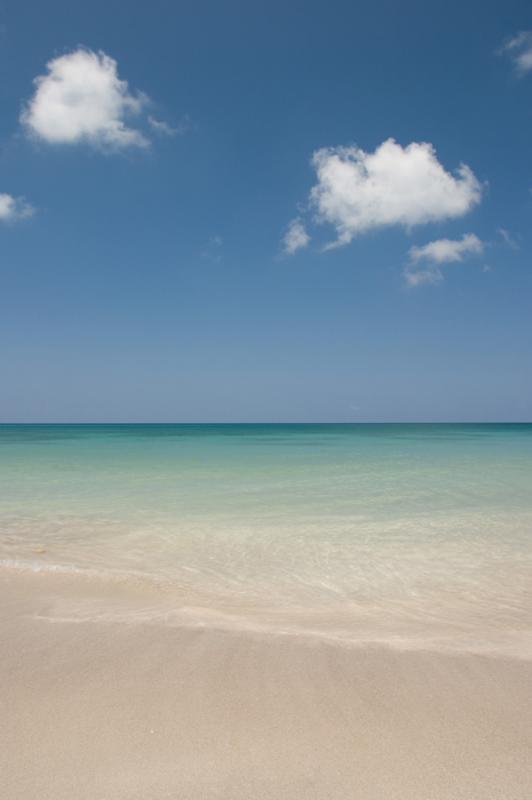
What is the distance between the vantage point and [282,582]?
5.92 m

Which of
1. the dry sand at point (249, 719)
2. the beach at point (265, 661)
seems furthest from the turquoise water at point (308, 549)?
the dry sand at point (249, 719)

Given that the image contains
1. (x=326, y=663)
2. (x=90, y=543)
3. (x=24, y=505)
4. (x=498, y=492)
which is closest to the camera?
(x=326, y=663)

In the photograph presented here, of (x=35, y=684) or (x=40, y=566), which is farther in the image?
(x=40, y=566)

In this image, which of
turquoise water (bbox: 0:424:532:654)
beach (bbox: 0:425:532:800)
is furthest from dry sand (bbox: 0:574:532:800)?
turquoise water (bbox: 0:424:532:654)

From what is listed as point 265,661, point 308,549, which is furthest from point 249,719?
point 308,549

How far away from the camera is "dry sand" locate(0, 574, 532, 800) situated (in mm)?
2330

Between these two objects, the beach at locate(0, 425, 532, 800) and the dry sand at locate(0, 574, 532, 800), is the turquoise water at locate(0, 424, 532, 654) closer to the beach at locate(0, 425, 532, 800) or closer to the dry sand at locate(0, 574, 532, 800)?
the beach at locate(0, 425, 532, 800)

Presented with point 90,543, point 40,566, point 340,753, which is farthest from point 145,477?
point 340,753

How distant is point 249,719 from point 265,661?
753mm

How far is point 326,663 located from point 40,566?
4.22 meters

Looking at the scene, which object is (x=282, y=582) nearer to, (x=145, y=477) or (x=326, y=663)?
(x=326, y=663)

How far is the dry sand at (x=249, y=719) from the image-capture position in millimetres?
2330

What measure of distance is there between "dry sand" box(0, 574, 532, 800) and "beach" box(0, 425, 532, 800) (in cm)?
1

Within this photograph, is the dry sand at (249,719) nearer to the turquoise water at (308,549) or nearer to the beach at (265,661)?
the beach at (265,661)
